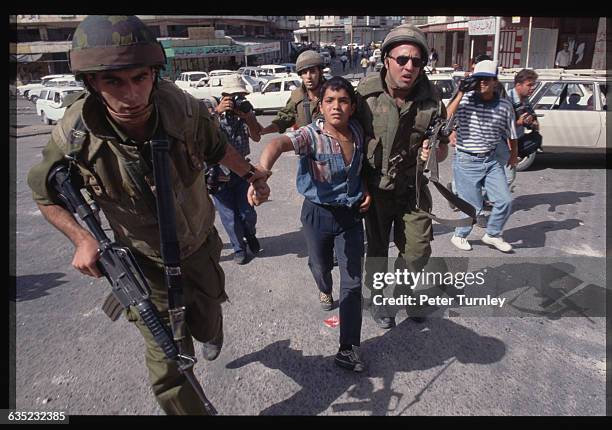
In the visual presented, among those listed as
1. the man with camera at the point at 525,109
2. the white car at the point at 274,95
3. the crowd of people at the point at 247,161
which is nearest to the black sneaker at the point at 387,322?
the crowd of people at the point at 247,161

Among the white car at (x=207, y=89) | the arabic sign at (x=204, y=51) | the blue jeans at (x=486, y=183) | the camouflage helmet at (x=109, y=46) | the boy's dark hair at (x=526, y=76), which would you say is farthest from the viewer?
the arabic sign at (x=204, y=51)

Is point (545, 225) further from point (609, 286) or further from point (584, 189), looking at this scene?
point (584, 189)

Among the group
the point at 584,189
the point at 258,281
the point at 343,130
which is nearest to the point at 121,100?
the point at 343,130

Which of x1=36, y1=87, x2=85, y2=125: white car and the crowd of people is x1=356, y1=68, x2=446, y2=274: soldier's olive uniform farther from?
x1=36, y1=87, x2=85, y2=125: white car

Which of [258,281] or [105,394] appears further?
[258,281]

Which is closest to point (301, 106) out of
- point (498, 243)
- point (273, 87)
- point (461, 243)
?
point (461, 243)

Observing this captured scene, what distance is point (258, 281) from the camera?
4.02 meters

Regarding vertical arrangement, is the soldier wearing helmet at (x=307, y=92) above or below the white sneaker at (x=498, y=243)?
above

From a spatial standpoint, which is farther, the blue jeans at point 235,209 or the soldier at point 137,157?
the blue jeans at point 235,209

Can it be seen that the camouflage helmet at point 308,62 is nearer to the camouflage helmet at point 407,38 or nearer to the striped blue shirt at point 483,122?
the camouflage helmet at point 407,38

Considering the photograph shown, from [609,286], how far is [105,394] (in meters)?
4.06

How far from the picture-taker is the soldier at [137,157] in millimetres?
1724

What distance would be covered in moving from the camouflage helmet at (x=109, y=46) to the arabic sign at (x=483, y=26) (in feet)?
39.3

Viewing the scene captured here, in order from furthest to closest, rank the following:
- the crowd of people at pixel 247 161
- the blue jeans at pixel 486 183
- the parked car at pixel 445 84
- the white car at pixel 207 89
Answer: the white car at pixel 207 89 < the parked car at pixel 445 84 < the blue jeans at pixel 486 183 < the crowd of people at pixel 247 161
